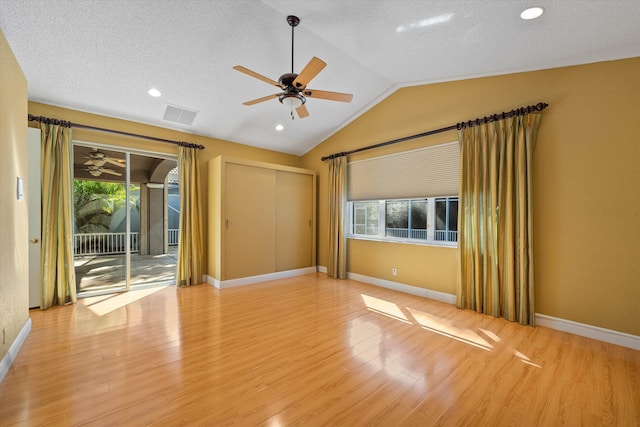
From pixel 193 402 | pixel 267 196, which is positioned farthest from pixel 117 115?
pixel 193 402

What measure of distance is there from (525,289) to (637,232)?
1112 mm

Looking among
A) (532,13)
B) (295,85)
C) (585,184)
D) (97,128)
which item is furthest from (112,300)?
(585,184)

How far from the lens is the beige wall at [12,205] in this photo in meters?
2.30

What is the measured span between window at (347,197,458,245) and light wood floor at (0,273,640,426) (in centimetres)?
122

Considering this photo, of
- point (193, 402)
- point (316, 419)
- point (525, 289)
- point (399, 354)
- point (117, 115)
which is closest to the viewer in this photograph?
point (316, 419)

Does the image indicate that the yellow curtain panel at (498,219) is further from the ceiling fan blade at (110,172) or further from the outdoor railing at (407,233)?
the ceiling fan blade at (110,172)

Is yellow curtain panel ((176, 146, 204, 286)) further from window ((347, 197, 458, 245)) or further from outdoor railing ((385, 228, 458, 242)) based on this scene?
outdoor railing ((385, 228, 458, 242))

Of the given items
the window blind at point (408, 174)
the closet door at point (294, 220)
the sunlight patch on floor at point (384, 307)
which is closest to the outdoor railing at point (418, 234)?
the window blind at point (408, 174)

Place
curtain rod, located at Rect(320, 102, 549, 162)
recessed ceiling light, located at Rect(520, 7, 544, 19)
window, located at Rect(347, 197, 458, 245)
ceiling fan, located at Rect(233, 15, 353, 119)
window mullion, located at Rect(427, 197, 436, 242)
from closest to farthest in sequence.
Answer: recessed ceiling light, located at Rect(520, 7, 544, 19), ceiling fan, located at Rect(233, 15, 353, 119), curtain rod, located at Rect(320, 102, 549, 162), window, located at Rect(347, 197, 458, 245), window mullion, located at Rect(427, 197, 436, 242)

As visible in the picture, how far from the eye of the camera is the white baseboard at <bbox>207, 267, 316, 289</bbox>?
4766 millimetres

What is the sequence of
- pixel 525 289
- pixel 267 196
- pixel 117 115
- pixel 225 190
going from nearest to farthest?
1. pixel 525 289
2. pixel 117 115
3. pixel 225 190
4. pixel 267 196

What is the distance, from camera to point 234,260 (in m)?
4.90

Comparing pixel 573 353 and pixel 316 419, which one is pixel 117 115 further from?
pixel 573 353

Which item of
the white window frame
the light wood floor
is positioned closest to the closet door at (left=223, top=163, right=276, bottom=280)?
the light wood floor
